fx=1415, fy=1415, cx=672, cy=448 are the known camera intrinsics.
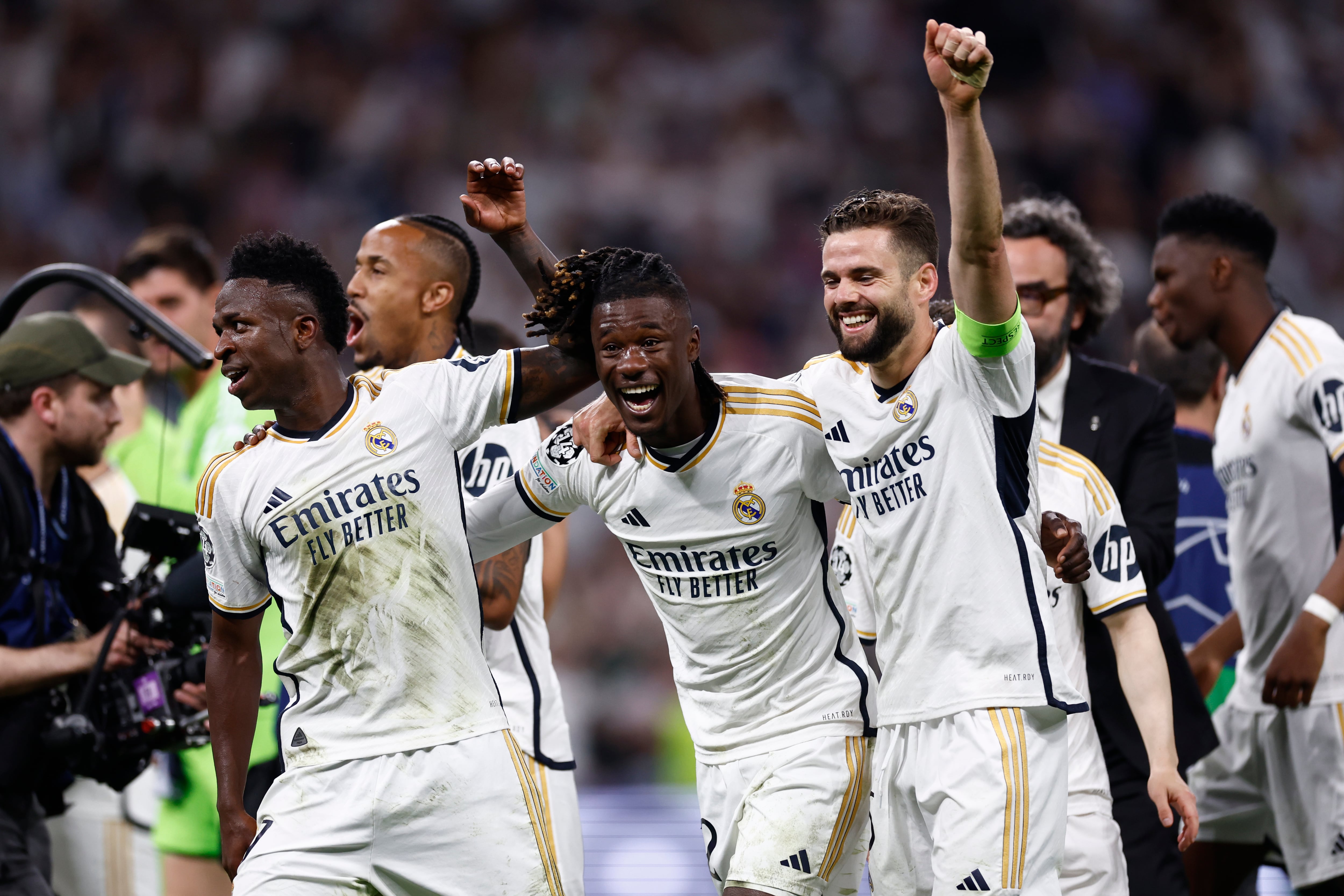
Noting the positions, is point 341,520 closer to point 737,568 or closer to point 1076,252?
point 737,568

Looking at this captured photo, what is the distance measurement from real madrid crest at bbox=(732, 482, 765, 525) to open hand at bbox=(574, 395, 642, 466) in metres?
0.30

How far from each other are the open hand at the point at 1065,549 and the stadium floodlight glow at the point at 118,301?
10.4 ft

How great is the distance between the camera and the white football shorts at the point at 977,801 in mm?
3428

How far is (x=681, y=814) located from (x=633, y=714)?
1.62m

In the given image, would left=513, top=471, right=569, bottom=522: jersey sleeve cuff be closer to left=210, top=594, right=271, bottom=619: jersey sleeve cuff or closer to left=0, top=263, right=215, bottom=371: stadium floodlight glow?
left=210, top=594, right=271, bottom=619: jersey sleeve cuff

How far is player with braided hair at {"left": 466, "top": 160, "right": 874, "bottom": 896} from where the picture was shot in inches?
143

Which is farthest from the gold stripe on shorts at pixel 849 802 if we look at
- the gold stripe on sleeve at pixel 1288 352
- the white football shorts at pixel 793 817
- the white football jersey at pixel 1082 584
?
the gold stripe on sleeve at pixel 1288 352

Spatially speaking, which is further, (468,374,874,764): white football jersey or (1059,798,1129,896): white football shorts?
(1059,798,1129,896): white football shorts

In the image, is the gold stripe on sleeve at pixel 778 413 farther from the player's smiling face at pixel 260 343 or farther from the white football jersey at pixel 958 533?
the player's smiling face at pixel 260 343

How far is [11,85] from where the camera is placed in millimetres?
12820

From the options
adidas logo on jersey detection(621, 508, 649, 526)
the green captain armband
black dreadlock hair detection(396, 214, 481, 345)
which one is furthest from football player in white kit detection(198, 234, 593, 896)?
black dreadlock hair detection(396, 214, 481, 345)

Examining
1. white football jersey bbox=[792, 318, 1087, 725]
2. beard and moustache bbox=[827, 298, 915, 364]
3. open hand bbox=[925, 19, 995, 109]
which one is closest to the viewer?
open hand bbox=[925, 19, 995, 109]

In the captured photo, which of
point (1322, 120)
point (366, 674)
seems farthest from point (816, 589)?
point (1322, 120)

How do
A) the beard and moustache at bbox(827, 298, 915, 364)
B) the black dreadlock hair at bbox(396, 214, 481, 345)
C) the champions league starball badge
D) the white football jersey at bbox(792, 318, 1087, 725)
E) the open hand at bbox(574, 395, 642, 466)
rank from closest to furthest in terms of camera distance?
1. the white football jersey at bbox(792, 318, 1087, 725)
2. the beard and moustache at bbox(827, 298, 915, 364)
3. the open hand at bbox(574, 395, 642, 466)
4. the champions league starball badge
5. the black dreadlock hair at bbox(396, 214, 481, 345)
